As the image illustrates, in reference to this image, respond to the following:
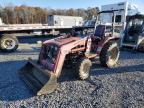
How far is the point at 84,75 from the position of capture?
21.3 ft

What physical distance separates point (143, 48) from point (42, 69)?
685 cm

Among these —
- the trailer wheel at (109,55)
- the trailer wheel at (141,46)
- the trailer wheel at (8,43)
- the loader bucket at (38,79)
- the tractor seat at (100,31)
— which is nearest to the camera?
the loader bucket at (38,79)

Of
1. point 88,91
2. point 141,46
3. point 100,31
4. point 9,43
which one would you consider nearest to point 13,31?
point 9,43

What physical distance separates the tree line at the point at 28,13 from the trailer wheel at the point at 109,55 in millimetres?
39347

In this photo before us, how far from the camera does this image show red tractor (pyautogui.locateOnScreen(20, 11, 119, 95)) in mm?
5735

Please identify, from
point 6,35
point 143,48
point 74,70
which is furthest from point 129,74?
point 6,35

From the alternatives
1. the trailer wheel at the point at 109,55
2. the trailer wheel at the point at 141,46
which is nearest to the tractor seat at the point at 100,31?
the trailer wheel at the point at 109,55

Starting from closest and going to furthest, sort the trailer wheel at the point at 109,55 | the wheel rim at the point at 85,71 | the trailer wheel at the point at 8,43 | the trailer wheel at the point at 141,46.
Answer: the wheel rim at the point at 85,71 → the trailer wheel at the point at 109,55 → the trailer wheel at the point at 141,46 → the trailer wheel at the point at 8,43

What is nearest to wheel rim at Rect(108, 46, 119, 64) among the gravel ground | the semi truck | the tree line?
the gravel ground

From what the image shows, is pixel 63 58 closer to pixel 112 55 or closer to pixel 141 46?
pixel 112 55

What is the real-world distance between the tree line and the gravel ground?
4066cm

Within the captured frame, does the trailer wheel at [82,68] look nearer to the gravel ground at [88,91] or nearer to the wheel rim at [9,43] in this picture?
the gravel ground at [88,91]

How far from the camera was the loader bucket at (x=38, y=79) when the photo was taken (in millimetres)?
5402

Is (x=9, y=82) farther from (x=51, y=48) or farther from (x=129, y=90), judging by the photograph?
(x=129, y=90)
